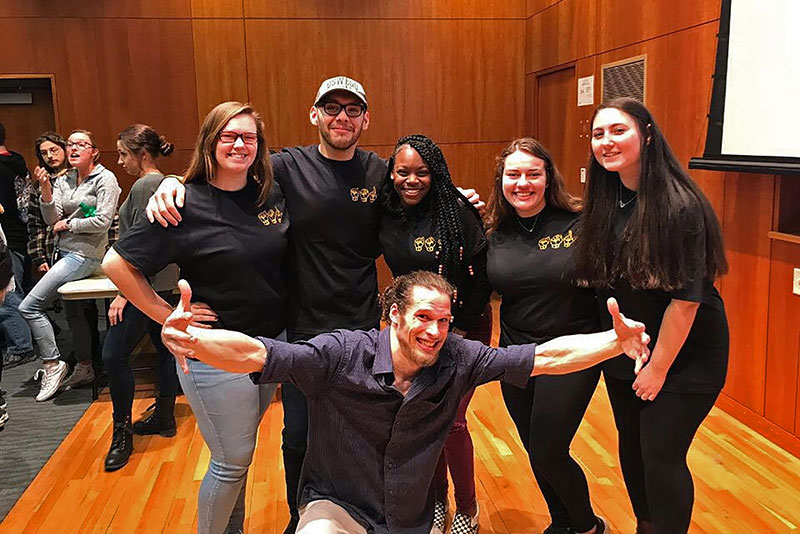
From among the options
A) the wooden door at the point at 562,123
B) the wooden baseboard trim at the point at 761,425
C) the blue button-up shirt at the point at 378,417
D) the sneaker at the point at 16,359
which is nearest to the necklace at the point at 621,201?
the blue button-up shirt at the point at 378,417

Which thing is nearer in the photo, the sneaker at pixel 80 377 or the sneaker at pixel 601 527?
the sneaker at pixel 601 527

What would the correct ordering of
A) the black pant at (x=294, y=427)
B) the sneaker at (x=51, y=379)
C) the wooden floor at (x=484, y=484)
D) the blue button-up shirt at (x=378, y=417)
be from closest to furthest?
the blue button-up shirt at (x=378, y=417)
the black pant at (x=294, y=427)
the wooden floor at (x=484, y=484)
the sneaker at (x=51, y=379)

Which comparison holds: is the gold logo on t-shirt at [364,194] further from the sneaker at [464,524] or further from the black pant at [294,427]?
the sneaker at [464,524]

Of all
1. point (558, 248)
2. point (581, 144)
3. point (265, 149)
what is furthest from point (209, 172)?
point (581, 144)

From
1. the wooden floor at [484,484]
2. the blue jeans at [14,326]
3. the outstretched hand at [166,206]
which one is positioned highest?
the outstretched hand at [166,206]

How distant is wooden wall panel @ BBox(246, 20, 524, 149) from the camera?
21.1 ft

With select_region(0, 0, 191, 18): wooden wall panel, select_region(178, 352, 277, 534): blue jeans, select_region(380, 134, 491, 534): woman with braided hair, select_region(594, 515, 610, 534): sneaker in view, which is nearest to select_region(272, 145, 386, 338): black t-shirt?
select_region(380, 134, 491, 534): woman with braided hair

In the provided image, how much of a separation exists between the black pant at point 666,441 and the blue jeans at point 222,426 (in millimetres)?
1203

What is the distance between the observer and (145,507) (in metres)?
3.11

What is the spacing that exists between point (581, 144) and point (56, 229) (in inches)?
159

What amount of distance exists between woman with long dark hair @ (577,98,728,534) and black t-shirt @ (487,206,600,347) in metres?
0.16

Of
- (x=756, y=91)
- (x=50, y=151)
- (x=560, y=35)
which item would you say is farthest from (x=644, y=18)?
(x=50, y=151)

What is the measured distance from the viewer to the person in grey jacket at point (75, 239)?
4418 millimetres

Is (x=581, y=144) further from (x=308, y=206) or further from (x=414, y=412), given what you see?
(x=414, y=412)
